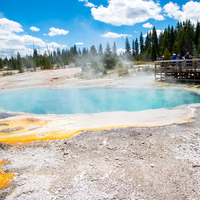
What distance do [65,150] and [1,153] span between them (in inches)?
58.1

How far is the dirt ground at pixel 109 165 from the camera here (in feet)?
8.06

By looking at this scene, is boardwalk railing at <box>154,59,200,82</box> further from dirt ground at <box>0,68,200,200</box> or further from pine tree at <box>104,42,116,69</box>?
pine tree at <box>104,42,116,69</box>

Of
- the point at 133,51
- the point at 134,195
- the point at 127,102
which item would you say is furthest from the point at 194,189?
the point at 133,51

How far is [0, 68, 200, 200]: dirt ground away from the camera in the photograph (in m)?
2.46

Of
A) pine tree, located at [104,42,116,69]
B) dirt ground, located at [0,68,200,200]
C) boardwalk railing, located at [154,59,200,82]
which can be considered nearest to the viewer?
dirt ground, located at [0,68,200,200]

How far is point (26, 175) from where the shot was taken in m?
2.88

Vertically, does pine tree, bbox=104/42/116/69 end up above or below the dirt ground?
above

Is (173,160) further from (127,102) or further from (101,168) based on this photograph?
(127,102)

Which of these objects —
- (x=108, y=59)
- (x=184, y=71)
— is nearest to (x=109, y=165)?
(x=184, y=71)

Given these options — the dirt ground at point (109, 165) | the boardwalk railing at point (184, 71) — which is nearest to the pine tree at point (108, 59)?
the boardwalk railing at point (184, 71)

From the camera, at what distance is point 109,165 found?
10.1 feet

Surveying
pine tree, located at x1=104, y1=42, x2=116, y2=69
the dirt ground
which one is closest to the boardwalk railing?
the dirt ground

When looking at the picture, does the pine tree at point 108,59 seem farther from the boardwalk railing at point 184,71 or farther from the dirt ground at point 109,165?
the dirt ground at point 109,165

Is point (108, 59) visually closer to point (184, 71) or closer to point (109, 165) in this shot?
point (184, 71)
